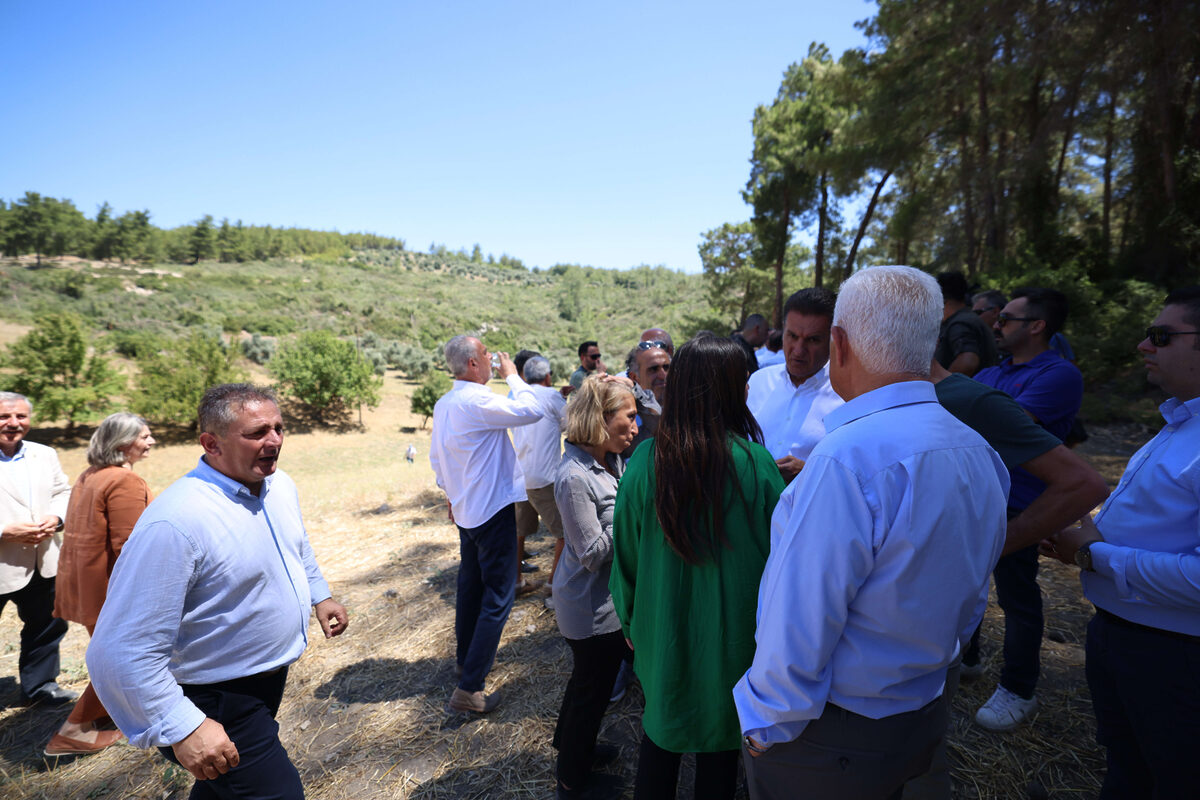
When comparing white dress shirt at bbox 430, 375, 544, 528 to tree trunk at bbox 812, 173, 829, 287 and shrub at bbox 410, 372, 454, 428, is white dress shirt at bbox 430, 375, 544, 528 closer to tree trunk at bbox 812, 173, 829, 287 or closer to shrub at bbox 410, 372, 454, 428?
shrub at bbox 410, 372, 454, 428

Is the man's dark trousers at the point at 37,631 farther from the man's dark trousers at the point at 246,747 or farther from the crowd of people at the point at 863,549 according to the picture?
the crowd of people at the point at 863,549

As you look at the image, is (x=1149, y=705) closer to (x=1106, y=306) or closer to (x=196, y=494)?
(x=196, y=494)

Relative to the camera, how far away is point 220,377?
15.4m

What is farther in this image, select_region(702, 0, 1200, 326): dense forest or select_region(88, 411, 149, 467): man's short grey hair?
select_region(702, 0, 1200, 326): dense forest

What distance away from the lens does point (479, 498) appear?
3314mm

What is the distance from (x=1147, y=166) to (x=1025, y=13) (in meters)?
7.08

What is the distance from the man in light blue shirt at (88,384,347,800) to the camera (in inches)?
63.3

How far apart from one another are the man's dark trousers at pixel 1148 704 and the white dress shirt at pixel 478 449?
2.73m

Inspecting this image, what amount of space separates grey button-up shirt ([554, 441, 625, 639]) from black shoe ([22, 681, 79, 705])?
12.3 feet

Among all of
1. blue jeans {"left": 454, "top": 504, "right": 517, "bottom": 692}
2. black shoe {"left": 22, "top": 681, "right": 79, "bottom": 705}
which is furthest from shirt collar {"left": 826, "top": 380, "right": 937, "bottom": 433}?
black shoe {"left": 22, "top": 681, "right": 79, "bottom": 705}

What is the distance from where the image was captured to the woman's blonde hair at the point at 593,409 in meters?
2.32

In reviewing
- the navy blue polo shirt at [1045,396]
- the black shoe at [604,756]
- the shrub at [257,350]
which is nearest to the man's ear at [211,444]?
the black shoe at [604,756]

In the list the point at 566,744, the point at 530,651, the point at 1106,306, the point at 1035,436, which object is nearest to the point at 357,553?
the point at 530,651

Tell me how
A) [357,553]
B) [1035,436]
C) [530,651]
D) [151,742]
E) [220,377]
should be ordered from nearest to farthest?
[151,742] → [1035,436] → [530,651] → [357,553] → [220,377]
